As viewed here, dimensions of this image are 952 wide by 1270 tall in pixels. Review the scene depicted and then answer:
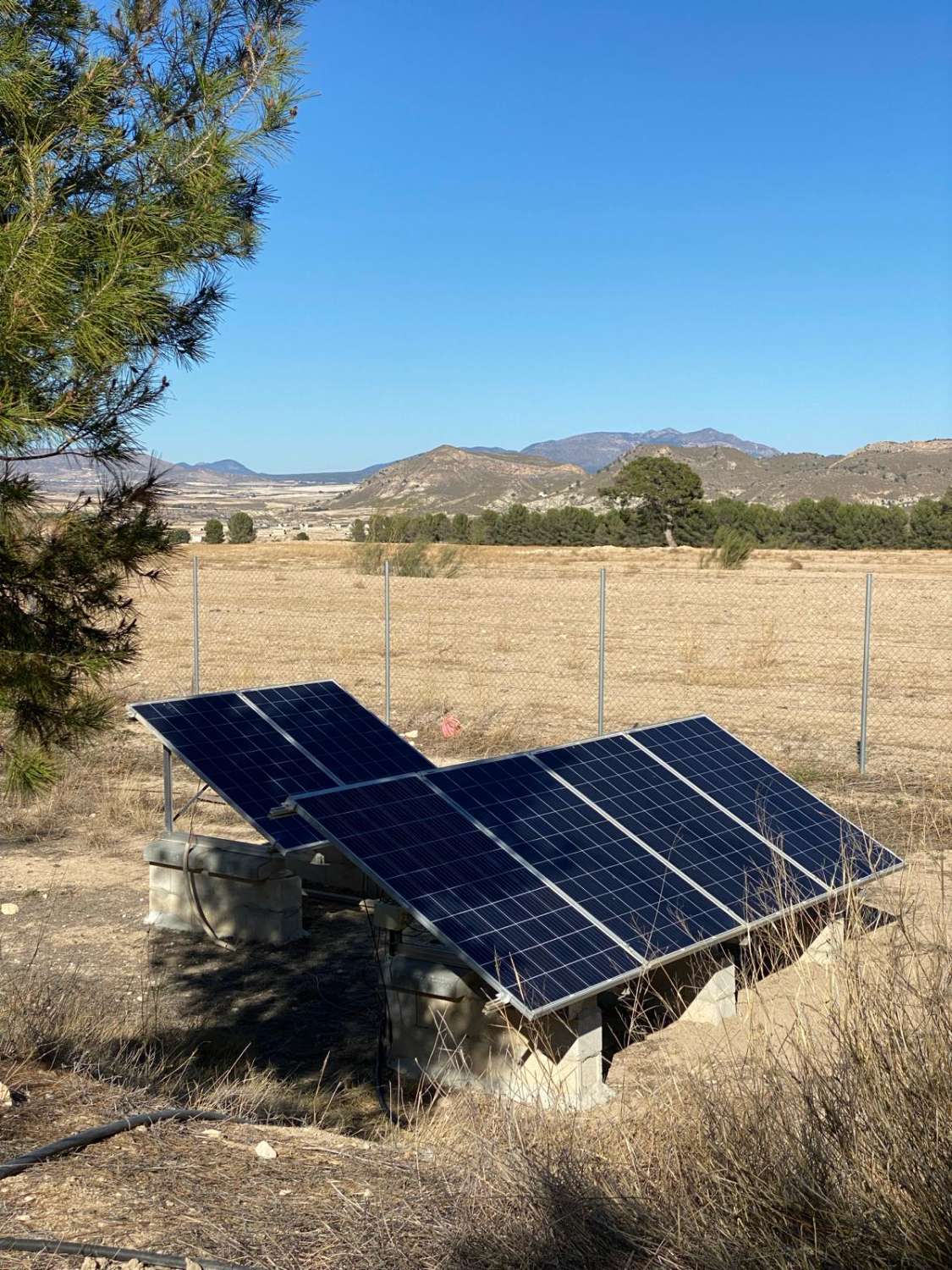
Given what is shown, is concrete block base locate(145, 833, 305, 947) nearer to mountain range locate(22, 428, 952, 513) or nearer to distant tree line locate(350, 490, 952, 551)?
distant tree line locate(350, 490, 952, 551)

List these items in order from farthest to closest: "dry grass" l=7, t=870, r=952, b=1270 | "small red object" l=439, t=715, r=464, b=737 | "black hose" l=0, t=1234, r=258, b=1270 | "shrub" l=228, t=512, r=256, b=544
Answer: "shrub" l=228, t=512, r=256, b=544 → "small red object" l=439, t=715, r=464, b=737 → "black hose" l=0, t=1234, r=258, b=1270 → "dry grass" l=7, t=870, r=952, b=1270

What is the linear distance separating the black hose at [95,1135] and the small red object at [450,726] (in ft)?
36.3

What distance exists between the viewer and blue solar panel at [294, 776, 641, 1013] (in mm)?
6516

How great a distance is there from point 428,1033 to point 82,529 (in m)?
3.31

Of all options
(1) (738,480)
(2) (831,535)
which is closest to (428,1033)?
(2) (831,535)

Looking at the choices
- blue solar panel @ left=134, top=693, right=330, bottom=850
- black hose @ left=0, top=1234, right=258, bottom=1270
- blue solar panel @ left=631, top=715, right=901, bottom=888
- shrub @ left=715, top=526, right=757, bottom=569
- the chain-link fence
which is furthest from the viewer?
shrub @ left=715, top=526, right=757, bottom=569

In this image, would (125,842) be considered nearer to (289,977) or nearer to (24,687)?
(289,977)

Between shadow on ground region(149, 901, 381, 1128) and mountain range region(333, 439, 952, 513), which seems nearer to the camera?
shadow on ground region(149, 901, 381, 1128)

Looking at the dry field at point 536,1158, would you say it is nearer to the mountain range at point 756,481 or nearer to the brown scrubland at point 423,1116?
the brown scrubland at point 423,1116

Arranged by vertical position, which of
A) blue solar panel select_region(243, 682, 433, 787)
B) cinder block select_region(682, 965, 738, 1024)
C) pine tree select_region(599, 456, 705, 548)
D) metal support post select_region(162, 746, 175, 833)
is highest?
pine tree select_region(599, 456, 705, 548)

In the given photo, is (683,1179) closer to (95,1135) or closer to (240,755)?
(95,1135)

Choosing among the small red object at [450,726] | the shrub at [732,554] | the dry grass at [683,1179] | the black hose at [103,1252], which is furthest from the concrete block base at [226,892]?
the shrub at [732,554]

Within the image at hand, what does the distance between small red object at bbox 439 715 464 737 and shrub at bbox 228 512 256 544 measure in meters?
42.9

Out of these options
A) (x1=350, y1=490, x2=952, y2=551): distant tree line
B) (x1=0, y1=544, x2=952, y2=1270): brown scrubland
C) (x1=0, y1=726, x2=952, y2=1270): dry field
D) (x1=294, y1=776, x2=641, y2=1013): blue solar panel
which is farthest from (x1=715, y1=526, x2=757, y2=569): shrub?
(x1=0, y1=726, x2=952, y2=1270): dry field
